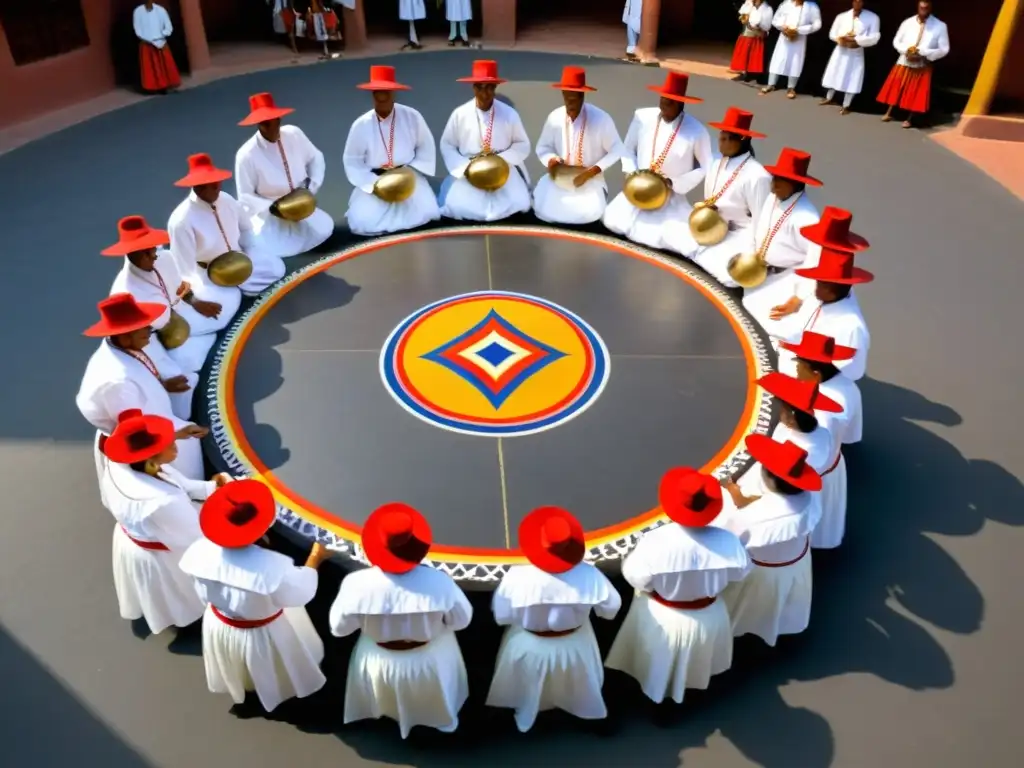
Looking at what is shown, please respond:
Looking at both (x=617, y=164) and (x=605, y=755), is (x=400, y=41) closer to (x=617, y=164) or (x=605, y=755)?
(x=617, y=164)

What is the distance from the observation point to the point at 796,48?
10484mm

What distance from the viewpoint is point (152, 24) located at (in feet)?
33.5

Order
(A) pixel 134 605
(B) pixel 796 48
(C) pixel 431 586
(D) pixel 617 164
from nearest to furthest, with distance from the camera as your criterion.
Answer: (C) pixel 431 586
(A) pixel 134 605
(D) pixel 617 164
(B) pixel 796 48

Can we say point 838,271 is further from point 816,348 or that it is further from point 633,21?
point 633,21

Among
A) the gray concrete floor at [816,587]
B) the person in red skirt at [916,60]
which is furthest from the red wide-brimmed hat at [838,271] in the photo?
the person in red skirt at [916,60]

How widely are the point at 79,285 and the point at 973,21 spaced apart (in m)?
11.1

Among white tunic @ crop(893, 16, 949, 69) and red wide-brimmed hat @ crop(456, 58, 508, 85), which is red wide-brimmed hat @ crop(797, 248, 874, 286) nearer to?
red wide-brimmed hat @ crop(456, 58, 508, 85)

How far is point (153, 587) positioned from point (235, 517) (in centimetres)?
98

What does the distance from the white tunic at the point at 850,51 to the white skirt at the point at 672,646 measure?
863 centimetres

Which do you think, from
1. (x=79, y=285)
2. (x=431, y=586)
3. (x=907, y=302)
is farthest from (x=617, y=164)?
(x=431, y=586)

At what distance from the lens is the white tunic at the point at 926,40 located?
948cm

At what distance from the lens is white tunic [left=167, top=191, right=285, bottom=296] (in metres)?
5.48

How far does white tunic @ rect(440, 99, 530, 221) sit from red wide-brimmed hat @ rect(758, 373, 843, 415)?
3684 mm

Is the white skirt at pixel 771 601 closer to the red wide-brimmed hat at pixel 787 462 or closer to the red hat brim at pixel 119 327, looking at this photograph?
the red wide-brimmed hat at pixel 787 462
